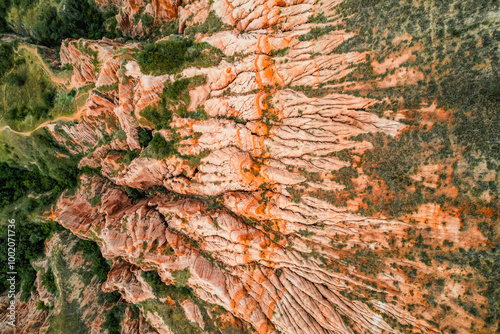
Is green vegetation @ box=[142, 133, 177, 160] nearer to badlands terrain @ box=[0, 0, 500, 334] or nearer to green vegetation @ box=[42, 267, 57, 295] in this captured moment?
badlands terrain @ box=[0, 0, 500, 334]

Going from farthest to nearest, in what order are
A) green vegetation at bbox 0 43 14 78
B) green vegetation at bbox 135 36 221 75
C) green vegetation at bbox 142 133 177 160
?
green vegetation at bbox 0 43 14 78 → green vegetation at bbox 142 133 177 160 → green vegetation at bbox 135 36 221 75

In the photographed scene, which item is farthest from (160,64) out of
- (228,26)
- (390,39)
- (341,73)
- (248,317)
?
(248,317)

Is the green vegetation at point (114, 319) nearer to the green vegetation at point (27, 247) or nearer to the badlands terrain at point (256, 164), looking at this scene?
the badlands terrain at point (256, 164)

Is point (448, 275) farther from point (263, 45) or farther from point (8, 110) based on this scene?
point (8, 110)

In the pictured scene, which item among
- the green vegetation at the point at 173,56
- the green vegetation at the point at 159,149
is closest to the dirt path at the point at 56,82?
the green vegetation at the point at 159,149

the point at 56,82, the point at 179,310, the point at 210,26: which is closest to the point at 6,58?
the point at 56,82

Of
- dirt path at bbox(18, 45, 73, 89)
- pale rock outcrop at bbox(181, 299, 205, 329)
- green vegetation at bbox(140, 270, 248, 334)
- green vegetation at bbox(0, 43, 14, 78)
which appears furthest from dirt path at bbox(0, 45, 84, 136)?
pale rock outcrop at bbox(181, 299, 205, 329)
